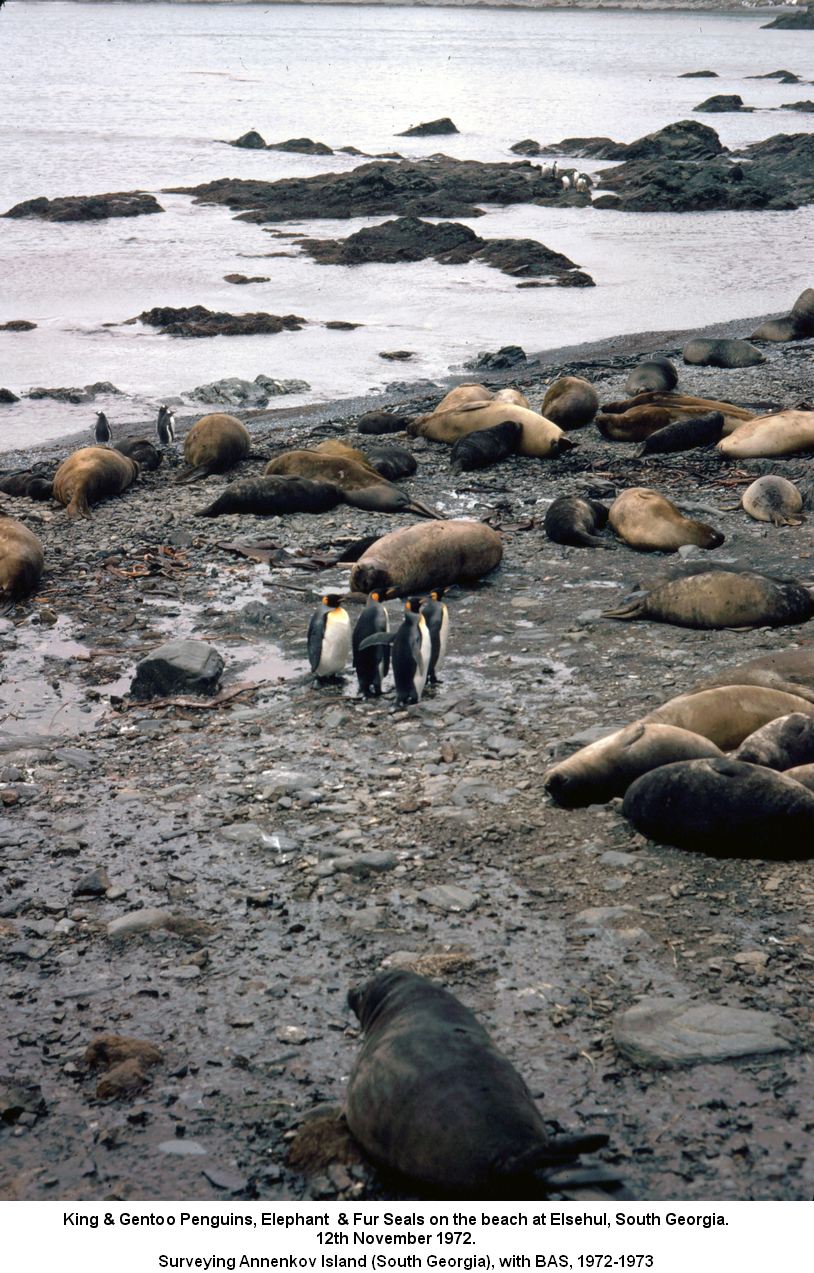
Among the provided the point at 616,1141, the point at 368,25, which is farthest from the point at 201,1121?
the point at 368,25

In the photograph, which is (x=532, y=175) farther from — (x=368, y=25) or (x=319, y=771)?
(x=368, y=25)

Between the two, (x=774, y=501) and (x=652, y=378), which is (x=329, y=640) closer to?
(x=774, y=501)

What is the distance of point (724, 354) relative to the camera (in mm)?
14031

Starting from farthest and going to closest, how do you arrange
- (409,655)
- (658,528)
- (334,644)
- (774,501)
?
1. (774,501)
2. (658,528)
3. (334,644)
4. (409,655)

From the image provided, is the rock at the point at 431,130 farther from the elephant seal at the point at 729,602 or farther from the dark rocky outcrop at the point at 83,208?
the elephant seal at the point at 729,602

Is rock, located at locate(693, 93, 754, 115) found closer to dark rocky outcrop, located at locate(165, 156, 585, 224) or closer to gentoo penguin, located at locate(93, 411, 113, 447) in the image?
dark rocky outcrop, located at locate(165, 156, 585, 224)

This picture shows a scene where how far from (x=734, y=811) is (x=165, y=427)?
27.2 feet

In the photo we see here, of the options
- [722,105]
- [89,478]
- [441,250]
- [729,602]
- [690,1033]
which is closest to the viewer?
[690,1033]

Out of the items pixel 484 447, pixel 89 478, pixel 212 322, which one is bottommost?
pixel 212 322

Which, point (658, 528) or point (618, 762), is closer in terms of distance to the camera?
point (618, 762)

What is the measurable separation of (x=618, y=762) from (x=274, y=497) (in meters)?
4.95

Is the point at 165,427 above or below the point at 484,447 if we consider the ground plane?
below

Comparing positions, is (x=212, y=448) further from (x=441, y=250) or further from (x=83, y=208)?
(x=83, y=208)

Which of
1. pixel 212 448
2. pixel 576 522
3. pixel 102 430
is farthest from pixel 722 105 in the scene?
pixel 576 522
